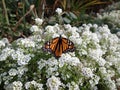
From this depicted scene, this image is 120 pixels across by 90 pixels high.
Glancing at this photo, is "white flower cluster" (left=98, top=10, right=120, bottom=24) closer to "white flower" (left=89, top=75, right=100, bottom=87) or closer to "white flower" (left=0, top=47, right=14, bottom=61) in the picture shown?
"white flower" (left=89, top=75, right=100, bottom=87)

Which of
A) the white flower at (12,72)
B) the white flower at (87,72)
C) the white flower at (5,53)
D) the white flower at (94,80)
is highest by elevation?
the white flower at (5,53)

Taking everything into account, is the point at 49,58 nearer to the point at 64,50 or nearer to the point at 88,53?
the point at 64,50

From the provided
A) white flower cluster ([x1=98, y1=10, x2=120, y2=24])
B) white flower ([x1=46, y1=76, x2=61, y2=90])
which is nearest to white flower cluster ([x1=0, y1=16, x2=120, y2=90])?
Result: white flower ([x1=46, y1=76, x2=61, y2=90])

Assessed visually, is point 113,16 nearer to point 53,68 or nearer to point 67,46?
point 67,46

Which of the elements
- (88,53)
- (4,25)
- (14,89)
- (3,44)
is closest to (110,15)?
(4,25)

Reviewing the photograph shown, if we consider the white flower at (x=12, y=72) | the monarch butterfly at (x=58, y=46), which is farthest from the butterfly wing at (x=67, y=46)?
the white flower at (x=12, y=72)

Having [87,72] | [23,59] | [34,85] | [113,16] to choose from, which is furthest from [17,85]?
[113,16]

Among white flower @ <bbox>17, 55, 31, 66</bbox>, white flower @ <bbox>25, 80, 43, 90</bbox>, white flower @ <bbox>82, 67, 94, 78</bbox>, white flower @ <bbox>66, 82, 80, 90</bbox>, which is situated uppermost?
white flower @ <bbox>17, 55, 31, 66</bbox>

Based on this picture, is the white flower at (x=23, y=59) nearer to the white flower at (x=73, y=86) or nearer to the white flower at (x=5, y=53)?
the white flower at (x=5, y=53)
